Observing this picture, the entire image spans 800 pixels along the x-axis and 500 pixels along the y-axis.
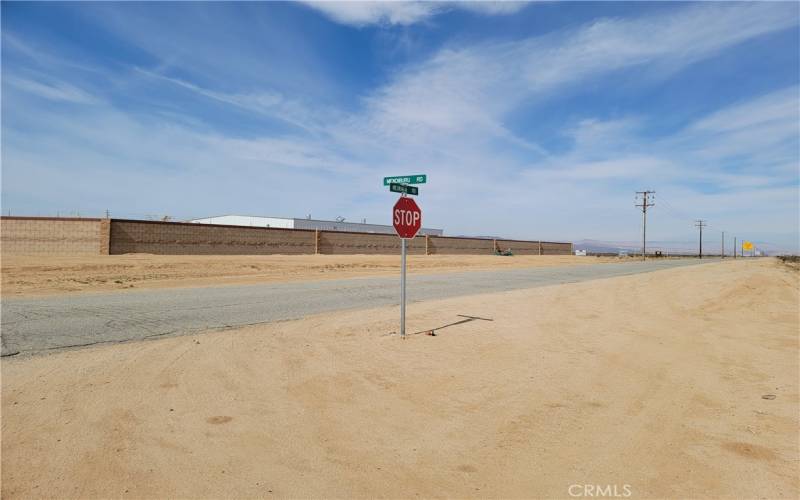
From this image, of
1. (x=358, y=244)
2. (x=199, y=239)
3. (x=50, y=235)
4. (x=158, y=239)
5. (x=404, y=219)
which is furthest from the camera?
(x=358, y=244)

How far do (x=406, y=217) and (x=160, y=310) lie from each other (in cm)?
635

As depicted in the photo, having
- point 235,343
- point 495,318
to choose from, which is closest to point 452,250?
point 495,318

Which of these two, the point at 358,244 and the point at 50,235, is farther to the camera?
the point at 358,244

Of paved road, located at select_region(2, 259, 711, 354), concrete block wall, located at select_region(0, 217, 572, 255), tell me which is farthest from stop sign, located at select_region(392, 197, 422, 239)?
concrete block wall, located at select_region(0, 217, 572, 255)

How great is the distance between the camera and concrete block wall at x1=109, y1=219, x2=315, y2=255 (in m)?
29.0

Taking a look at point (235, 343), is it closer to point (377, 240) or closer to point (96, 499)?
point (96, 499)

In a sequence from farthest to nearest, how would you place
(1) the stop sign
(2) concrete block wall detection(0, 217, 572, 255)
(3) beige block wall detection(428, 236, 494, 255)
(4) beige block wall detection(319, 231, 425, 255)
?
(3) beige block wall detection(428, 236, 494, 255)
(4) beige block wall detection(319, 231, 425, 255)
(2) concrete block wall detection(0, 217, 572, 255)
(1) the stop sign

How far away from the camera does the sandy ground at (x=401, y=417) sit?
3.12 meters

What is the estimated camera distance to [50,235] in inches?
1079

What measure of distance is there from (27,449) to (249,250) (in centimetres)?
3327

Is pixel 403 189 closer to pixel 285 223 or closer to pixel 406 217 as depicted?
pixel 406 217

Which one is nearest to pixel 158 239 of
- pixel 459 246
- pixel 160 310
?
pixel 160 310

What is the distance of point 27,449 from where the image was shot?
3.42m

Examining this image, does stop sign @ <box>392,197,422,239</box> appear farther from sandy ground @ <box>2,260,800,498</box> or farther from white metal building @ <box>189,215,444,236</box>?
white metal building @ <box>189,215,444,236</box>
